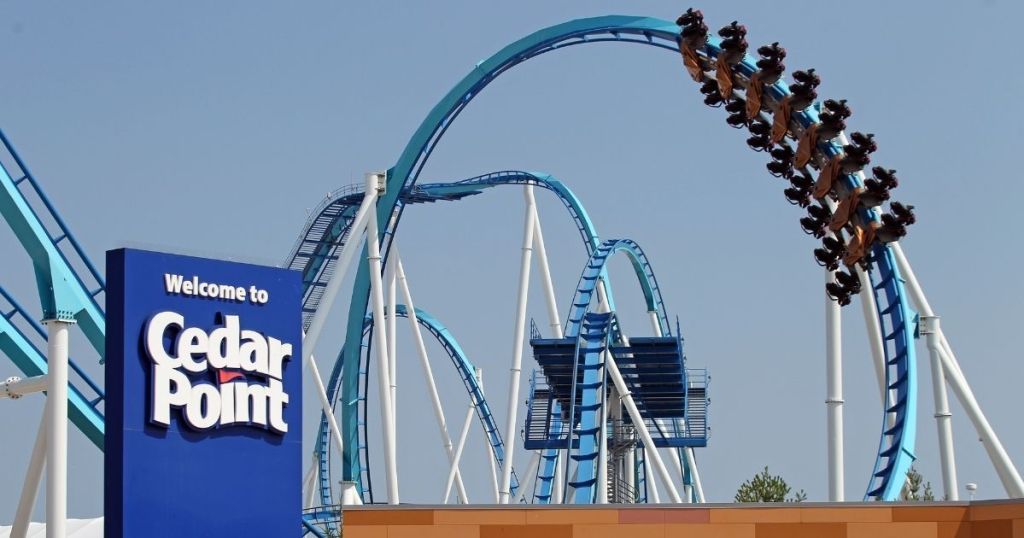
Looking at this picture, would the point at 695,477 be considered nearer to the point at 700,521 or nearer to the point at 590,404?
the point at 590,404

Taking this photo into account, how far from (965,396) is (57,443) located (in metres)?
10.5

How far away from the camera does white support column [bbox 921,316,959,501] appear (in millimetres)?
17969

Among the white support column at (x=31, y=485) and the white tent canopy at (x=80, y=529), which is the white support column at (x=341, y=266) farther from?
the white tent canopy at (x=80, y=529)

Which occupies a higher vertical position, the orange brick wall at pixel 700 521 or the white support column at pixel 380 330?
the white support column at pixel 380 330

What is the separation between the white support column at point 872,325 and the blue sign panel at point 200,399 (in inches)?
299

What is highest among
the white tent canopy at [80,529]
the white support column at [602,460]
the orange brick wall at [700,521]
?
the white support column at [602,460]

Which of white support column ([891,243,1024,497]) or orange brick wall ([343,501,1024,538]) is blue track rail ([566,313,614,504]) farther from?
orange brick wall ([343,501,1024,538])

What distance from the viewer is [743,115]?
18.1 m

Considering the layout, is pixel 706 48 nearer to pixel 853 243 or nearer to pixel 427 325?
pixel 853 243

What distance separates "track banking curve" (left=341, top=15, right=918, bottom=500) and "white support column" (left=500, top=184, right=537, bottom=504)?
268 cm

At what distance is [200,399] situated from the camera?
1230 cm

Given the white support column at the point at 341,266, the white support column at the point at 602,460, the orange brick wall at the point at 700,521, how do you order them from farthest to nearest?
the white support column at the point at 602,460 → the white support column at the point at 341,266 → the orange brick wall at the point at 700,521

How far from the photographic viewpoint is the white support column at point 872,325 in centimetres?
Result: 1823

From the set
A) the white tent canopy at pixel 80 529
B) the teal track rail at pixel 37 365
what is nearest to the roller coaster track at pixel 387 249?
the teal track rail at pixel 37 365
